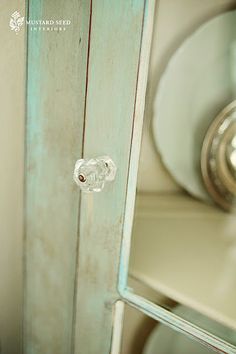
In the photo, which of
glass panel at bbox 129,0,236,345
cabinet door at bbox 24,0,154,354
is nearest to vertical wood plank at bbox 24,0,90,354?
cabinet door at bbox 24,0,154,354

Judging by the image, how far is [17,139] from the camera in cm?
62

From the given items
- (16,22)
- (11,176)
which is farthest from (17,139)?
(16,22)

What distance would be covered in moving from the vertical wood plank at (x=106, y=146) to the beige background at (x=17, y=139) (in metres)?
0.04

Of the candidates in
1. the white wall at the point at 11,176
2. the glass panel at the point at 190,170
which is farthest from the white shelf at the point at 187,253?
the white wall at the point at 11,176

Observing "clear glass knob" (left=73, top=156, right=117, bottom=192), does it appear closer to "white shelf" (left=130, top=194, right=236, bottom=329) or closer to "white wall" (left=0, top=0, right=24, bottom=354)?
"white shelf" (left=130, top=194, right=236, bottom=329)

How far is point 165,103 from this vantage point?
608 millimetres

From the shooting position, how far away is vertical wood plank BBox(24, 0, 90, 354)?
516 mm

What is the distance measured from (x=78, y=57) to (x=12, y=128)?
0.18 metres

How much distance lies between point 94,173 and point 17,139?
198 mm

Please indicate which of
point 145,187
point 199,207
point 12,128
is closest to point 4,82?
point 12,128

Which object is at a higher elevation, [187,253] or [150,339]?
[187,253]

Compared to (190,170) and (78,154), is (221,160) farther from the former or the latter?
(78,154)

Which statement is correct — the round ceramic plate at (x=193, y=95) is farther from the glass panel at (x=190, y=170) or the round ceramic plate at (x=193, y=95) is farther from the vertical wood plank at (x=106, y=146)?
the vertical wood plank at (x=106, y=146)

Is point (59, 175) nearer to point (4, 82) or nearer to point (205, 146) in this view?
point (4, 82)
